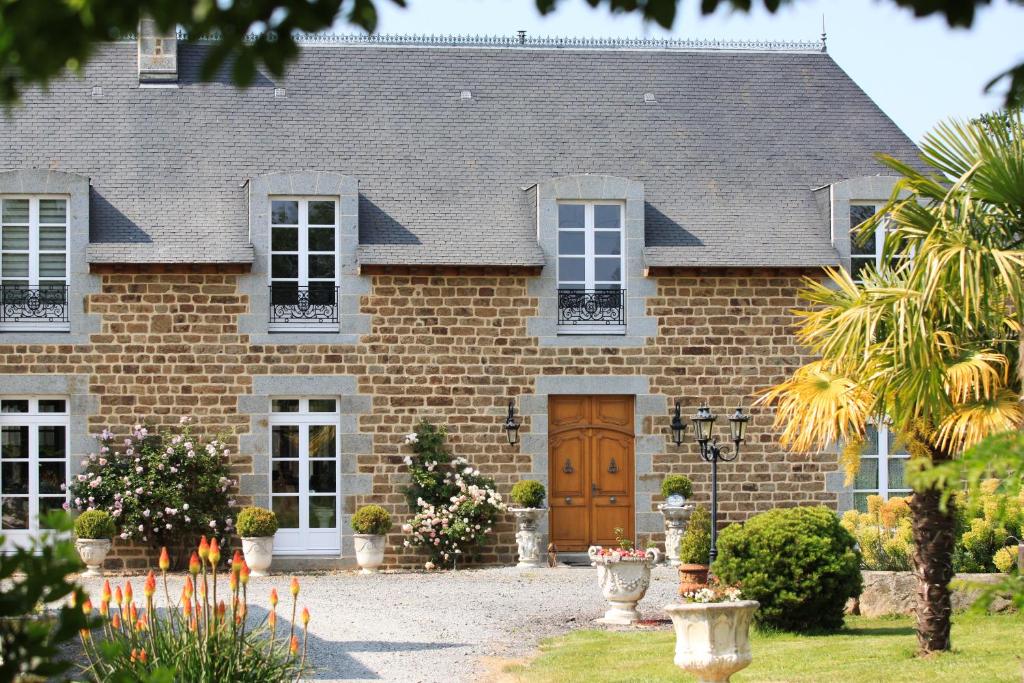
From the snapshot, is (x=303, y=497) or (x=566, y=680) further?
(x=303, y=497)

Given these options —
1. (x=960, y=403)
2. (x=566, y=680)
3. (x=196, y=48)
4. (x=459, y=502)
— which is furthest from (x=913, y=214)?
(x=196, y=48)

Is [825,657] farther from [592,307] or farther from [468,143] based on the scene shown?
[468,143]

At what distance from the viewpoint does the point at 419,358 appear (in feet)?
57.6

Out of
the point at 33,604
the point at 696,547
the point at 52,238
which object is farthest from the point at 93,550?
the point at 33,604

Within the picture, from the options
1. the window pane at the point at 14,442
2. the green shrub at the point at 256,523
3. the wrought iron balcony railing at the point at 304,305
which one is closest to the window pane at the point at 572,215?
the wrought iron balcony railing at the point at 304,305

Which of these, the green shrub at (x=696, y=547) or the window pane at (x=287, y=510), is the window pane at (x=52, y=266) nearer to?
the window pane at (x=287, y=510)

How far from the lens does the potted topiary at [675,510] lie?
1727 centimetres

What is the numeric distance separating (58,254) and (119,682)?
1456 cm

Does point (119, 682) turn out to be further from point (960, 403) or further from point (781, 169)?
point (781, 169)

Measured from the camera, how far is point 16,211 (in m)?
17.1

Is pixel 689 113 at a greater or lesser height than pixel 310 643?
greater

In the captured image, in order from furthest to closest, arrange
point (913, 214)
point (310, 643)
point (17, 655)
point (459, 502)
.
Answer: point (459, 502)
point (310, 643)
point (913, 214)
point (17, 655)

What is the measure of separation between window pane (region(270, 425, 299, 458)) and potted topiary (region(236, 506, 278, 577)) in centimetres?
92

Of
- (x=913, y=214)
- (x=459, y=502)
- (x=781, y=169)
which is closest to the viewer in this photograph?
(x=913, y=214)
